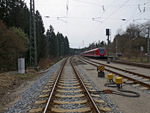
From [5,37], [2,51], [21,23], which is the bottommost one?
[2,51]

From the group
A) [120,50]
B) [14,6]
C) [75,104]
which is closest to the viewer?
[75,104]

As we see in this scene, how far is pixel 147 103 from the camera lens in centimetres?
577

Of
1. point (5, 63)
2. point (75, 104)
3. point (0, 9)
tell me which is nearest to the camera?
point (75, 104)

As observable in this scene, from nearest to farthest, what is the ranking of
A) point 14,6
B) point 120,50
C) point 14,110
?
point 14,110 < point 14,6 < point 120,50

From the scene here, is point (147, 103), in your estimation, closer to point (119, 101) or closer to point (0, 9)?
point (119, 101)

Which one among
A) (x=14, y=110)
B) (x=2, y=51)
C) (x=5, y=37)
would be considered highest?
(x=5, y=37)

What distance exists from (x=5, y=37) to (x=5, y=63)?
3788 millimetres

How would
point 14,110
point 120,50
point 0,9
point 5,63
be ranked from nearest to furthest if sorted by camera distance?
point 14,110 → point 5,63 → point 0,9 → point 120,50

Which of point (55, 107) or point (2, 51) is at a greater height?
point (2, 51)

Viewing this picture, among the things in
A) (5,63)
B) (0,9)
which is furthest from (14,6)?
(5,63)

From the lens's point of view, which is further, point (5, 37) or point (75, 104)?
point (5, 37)

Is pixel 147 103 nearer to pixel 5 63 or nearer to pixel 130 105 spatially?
pixel 130 105

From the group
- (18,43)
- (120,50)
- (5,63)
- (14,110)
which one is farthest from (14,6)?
(120,50)

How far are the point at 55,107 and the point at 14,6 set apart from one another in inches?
1262
